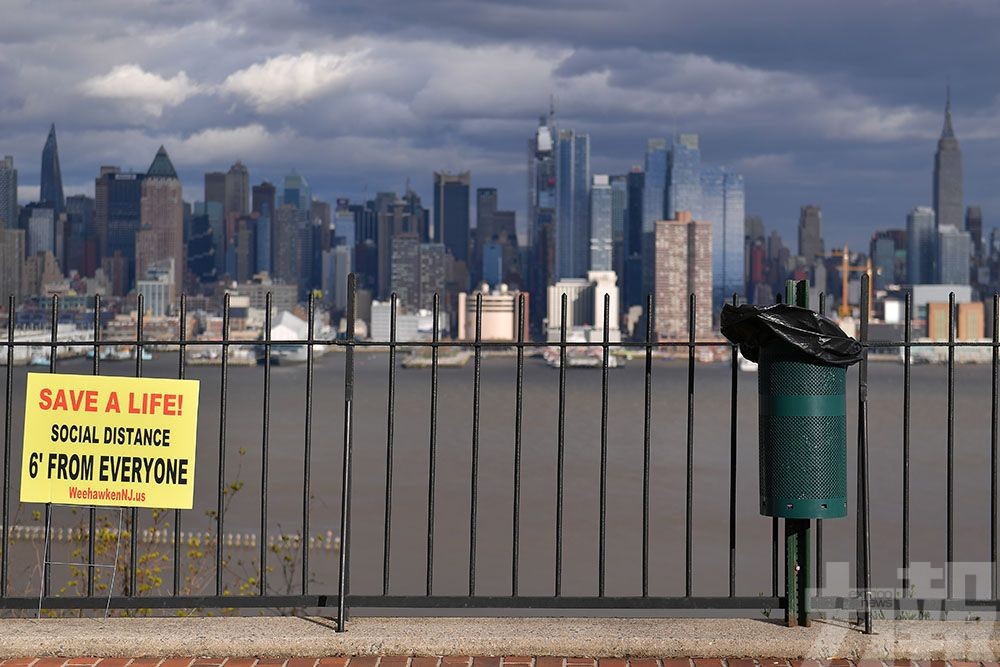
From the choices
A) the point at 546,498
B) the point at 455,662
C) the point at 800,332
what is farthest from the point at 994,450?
the point at 546,498

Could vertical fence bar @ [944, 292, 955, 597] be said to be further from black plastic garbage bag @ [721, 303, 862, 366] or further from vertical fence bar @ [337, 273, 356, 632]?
vertical fence bar @ [337, 273, 356, 632]

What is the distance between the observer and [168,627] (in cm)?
551

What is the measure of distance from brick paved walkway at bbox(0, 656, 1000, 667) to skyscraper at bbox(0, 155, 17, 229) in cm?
18409

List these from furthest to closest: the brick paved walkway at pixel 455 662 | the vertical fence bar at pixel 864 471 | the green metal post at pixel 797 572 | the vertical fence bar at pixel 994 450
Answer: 1. the vertical fence bar at pixel 994 450
2. the green metal post at pixel 797 572
3. the vertical fence bar at pixel 864 471
4. the brick paved walkway at pixel 455 662

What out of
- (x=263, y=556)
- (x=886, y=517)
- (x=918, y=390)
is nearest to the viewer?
(x=263, y=556)

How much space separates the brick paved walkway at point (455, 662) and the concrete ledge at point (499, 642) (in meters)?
0.03

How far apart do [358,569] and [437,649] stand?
21.0m

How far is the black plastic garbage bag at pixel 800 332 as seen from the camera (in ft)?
17.5

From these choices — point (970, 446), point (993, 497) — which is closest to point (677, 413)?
point (970, 446)

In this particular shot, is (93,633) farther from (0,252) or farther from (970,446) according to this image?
(0,252)

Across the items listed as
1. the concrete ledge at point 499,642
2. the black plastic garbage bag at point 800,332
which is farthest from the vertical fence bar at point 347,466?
the black plastic garbage bag at point 800,332

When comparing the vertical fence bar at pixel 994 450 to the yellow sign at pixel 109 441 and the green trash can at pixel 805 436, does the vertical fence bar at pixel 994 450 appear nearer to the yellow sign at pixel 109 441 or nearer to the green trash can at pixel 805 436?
the green trash can at pixel 805 436

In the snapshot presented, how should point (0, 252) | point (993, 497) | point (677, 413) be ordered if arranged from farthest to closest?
point (0, 252) < point (677, 413) < point (993, 497)

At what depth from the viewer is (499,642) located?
5.30 m
